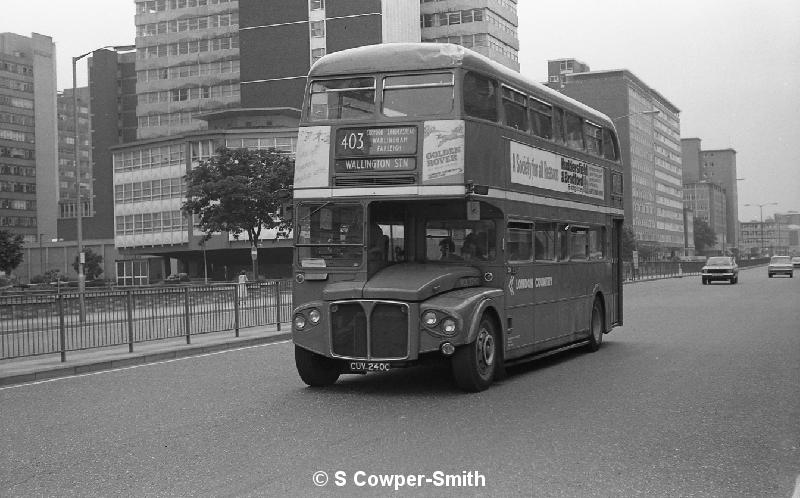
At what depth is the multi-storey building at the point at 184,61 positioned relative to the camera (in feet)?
340

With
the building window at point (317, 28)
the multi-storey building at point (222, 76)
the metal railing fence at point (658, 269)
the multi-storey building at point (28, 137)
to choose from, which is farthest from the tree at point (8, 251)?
the multi-storey building at point (28, 137)

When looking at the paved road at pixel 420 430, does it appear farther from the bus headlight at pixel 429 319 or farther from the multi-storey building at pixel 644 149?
the multi-storey building at pixel 644 149

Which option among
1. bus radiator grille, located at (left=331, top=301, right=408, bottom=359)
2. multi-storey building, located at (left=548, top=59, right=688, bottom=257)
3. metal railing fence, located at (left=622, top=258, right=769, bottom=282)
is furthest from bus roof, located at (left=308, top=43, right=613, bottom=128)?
multi-storey building, located at (left=548, top=59, right=688, bottom=257)

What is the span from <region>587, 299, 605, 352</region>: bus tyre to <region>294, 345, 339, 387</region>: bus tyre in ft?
19.5

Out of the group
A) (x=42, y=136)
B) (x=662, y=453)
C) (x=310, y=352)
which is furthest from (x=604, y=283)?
(x=42, y=136)

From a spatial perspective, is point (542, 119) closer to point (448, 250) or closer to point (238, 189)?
point (448, 250)

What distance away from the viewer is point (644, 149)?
5846 inches

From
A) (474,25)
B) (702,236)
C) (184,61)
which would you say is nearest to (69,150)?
(184,61)

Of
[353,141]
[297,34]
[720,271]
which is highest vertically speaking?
[297,34]

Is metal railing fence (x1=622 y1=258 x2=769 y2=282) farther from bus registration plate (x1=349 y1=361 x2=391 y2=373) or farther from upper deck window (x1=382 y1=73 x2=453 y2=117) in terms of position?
bus registration plate (x1=349 y1=361 x2=391 y2=373)

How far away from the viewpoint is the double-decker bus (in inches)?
416

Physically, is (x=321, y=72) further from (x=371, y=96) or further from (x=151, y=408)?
(x=151, y=408)

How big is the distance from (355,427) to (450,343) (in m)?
2.04

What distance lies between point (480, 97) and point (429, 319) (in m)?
2.95
